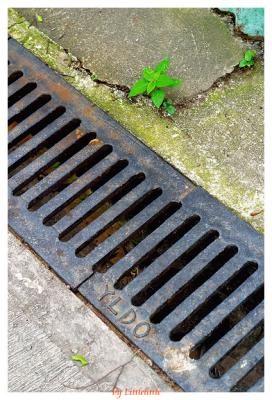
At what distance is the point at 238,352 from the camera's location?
208 cm

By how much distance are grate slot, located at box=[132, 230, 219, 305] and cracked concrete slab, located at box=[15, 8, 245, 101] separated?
2.09 ft

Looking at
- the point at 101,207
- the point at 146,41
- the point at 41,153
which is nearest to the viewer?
the point at 101,207

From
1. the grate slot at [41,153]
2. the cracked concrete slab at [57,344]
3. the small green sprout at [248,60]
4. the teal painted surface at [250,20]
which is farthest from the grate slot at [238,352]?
the teal painted surface at [250,20]

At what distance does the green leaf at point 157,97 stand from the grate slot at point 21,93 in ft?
1.71

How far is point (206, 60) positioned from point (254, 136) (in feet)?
1.39

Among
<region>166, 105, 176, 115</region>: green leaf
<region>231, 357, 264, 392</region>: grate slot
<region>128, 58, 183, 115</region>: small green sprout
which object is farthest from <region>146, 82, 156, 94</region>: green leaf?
<region>231, 357, 264, 392</region>: grate slot

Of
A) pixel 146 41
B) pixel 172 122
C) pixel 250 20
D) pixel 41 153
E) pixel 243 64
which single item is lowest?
pixel 41 153

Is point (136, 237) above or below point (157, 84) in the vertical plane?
below

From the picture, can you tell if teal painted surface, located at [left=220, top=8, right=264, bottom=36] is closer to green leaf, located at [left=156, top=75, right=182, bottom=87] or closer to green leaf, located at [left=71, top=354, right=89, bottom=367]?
green leaf, located at [left=156, top=75, right=182, bottom=87]

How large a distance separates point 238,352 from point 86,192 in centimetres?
85

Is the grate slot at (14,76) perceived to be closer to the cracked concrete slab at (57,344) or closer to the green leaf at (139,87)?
the green leaf at (139,87)

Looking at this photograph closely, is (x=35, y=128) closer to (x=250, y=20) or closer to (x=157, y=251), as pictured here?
(x=157, y=251)

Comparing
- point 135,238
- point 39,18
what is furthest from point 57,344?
point 39,18

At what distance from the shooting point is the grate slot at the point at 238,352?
205 centimetres
